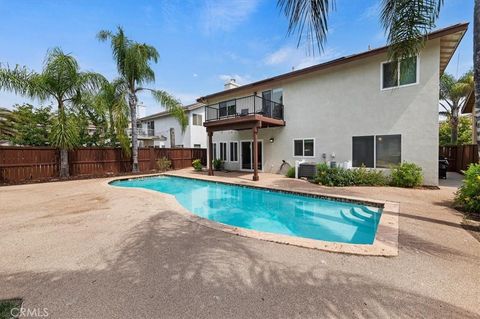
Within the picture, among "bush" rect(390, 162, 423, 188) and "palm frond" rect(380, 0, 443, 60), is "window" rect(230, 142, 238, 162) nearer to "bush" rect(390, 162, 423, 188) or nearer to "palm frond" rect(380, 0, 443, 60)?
"bush" rect(390, 162, 423, 188)

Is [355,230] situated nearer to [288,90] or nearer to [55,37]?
[288,90]

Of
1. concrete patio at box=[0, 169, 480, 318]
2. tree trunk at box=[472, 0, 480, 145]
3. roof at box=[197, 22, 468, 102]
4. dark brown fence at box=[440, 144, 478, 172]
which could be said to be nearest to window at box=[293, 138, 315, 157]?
roof at box=[197, 22, 468, 102]

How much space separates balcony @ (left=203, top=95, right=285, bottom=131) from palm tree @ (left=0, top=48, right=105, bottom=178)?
709 cm

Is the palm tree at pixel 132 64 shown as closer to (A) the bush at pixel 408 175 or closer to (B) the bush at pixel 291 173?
(B) the bush at pixel 291 173

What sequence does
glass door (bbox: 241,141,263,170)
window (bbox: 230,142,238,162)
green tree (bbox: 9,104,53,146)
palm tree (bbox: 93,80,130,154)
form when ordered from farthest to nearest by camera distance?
window (bbox: 230,142,238,162) → glass door (bbox: 241,141,263,170) → palm tree (bbox: 93,80,130,154) → green tree (bbox: 9,104,53,146)

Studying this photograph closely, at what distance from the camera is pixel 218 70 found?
18469mm

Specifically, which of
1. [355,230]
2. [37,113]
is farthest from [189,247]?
[37,113]

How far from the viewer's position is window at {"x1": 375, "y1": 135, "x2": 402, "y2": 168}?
31.4ft

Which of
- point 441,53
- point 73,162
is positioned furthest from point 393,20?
point 73,162

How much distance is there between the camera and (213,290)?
2564 millimetres

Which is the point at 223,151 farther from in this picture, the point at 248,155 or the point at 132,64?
the point at 132,64

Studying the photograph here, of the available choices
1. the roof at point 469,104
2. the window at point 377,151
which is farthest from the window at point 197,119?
the roof at point 469,104

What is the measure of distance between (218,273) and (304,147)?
1064 centimetres

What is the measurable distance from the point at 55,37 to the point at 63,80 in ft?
7.50
